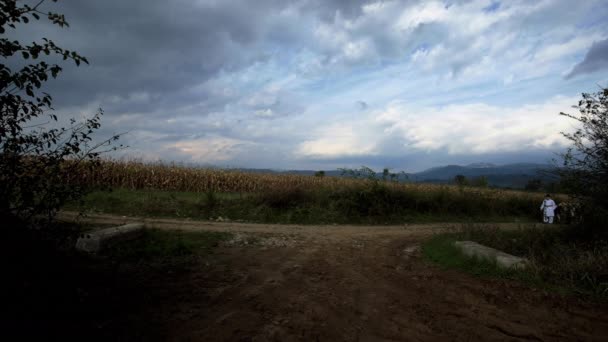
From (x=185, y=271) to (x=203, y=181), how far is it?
658 inches

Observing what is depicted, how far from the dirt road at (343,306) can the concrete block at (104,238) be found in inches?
97.3

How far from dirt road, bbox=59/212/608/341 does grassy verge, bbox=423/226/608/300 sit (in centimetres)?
41

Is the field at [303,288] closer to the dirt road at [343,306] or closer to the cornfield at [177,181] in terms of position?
the dirt road at [343,306]

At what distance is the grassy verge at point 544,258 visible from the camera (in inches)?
236

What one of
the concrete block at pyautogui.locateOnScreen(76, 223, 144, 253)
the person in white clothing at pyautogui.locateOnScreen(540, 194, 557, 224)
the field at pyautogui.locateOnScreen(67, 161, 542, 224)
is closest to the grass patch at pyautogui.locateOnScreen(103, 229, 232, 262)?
the concrete block at pyautogui.locateOnScreen(76, 223, 144, 253)

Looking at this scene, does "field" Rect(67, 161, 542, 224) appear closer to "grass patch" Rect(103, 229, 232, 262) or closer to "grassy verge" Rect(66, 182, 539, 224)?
"grassy verge" Rect(66, 182, 539, 224)

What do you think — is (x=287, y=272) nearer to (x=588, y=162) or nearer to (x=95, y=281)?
(x=95, y=281)

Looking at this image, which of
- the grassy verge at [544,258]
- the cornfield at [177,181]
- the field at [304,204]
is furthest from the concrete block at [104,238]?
the cornfield at [177,181]

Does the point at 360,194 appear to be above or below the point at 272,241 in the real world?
above

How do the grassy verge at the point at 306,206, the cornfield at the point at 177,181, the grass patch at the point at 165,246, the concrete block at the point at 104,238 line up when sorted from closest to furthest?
1. the grass patch at the point at 165,246
2. the concrete block at the point at 104,238
3. the grassy verge at the point at 306,206
4. the cornfield at the point at 177,181

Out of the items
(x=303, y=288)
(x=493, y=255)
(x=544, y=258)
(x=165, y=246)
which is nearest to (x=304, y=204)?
(x=165, y=246)

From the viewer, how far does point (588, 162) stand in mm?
8664

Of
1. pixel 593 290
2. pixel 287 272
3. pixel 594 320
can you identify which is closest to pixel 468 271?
pixel 593 290

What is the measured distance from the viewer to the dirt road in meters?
4.34
